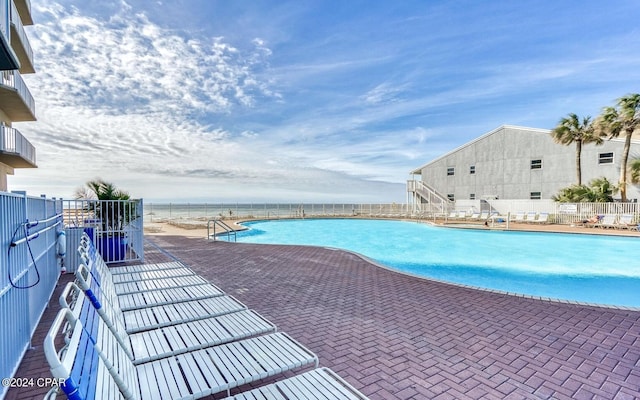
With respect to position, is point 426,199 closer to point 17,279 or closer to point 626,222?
point 626,222

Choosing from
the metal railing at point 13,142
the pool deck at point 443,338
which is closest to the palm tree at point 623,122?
the pool deck at point 443,338

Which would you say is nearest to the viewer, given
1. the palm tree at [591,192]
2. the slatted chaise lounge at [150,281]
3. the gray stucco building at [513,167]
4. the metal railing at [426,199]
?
the slatted chaise lounge at [150,281]

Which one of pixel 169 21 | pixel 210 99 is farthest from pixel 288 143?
pixel 169 21

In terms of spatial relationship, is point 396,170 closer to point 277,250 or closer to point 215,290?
point 277,250

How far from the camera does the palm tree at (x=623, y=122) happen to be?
61.2 ft

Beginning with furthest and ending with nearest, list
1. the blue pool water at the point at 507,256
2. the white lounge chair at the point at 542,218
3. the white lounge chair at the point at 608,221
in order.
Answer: the white lounge chair at the point at 542,218
the white lounge chair at the point at 608,221
the blue pool water at the point at 507,256

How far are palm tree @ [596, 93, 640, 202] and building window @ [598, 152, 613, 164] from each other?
→ 32.4 inches

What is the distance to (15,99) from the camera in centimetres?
1530

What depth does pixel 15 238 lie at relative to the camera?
9.79 ft

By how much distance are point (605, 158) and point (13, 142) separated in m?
34.5

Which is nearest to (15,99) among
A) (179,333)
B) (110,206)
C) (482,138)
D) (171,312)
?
(110,206)

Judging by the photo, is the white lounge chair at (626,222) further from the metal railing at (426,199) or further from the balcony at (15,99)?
the balcony at (15,99)

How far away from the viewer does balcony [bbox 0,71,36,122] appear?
1416 cm

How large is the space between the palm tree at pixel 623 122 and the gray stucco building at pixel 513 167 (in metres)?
0.85
